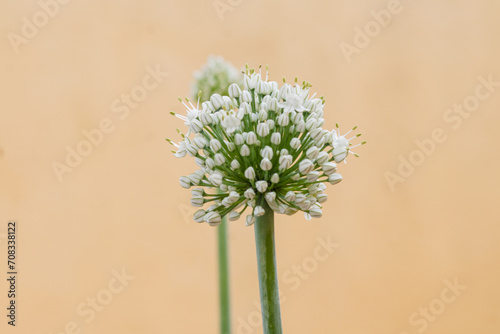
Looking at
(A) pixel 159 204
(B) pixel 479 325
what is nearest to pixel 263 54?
(A) pixel 159 204

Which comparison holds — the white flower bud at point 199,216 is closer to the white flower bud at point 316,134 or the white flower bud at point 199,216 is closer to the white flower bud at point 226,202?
the white flower bud at point 226,202

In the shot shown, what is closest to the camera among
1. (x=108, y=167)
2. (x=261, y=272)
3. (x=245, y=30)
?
(x=261, y=272)

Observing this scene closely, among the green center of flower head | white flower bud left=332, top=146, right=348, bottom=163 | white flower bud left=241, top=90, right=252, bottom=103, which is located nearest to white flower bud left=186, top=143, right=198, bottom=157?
the green center of flower head

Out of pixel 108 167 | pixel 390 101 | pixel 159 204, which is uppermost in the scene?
pixel 390 101

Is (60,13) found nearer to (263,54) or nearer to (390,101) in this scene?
(263,54)

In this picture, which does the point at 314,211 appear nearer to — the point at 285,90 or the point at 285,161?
the point at 285,161

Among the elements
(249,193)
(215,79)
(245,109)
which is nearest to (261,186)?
(249,193)

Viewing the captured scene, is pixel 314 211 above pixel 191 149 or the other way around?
the other way around
